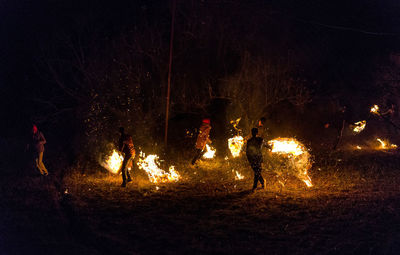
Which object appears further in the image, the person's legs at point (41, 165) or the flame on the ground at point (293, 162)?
the person's legs at point (41, 165)

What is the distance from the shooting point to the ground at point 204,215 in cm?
585

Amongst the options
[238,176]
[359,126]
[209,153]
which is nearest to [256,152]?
[238,176]

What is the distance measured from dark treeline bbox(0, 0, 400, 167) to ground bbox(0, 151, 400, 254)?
3408 millimetres

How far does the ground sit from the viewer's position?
19.2 ft

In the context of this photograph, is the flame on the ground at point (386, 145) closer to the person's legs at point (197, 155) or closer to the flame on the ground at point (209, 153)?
the flame on the ground at point (209, 153)

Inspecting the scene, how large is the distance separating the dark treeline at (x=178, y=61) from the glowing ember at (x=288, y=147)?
3165 millimetres

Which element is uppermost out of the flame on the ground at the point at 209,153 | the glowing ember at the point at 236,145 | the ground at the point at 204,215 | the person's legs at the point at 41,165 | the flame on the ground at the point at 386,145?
the flame on the ground at the point at 386,145

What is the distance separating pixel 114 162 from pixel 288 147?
5815 millimetres

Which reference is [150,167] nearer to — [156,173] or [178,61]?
[156,173]

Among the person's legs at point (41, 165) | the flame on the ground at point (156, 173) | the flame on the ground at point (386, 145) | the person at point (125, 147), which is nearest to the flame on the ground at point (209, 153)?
the flame on the ground at point (156, 173)

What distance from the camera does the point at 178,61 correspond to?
15250mm

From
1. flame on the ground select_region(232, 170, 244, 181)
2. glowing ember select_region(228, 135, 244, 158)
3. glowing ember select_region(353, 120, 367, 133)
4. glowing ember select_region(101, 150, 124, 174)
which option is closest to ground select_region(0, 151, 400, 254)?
flame on the ground select_region(232, 170, 244, 181)

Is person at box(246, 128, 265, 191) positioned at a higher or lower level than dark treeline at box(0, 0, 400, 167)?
lower

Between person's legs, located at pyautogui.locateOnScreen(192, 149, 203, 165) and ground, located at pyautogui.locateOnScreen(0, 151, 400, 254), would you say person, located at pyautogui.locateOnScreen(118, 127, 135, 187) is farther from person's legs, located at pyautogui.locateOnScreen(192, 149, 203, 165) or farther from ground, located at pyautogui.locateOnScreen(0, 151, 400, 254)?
person's legs, located at pyautogui.locateOnScreen(192, 149, 203, 165)
